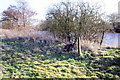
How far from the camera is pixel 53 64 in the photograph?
139 inches

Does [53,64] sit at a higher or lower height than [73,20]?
lower

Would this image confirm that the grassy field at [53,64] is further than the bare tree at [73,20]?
No

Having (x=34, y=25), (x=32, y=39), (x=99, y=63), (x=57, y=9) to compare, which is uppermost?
(x=57, y=9)

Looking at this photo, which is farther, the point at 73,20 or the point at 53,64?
the point at 73,20

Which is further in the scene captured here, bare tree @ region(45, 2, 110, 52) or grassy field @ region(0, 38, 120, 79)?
bare tree @ region(45, 2, 110, 52)

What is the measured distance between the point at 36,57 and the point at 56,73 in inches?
49.6

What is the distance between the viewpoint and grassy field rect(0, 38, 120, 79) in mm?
2926

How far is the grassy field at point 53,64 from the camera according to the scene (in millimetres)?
2926

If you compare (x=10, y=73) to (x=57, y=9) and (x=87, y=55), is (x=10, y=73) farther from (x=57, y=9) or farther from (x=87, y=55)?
(x=57, y=9)

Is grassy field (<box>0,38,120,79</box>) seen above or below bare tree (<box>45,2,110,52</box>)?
below

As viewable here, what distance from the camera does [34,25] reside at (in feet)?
25.2

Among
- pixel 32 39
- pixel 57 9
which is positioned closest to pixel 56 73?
pixel 32 39

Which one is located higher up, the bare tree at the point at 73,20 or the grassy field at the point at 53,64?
the bare tree at the point at 73,20

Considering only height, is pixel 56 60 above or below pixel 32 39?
below
